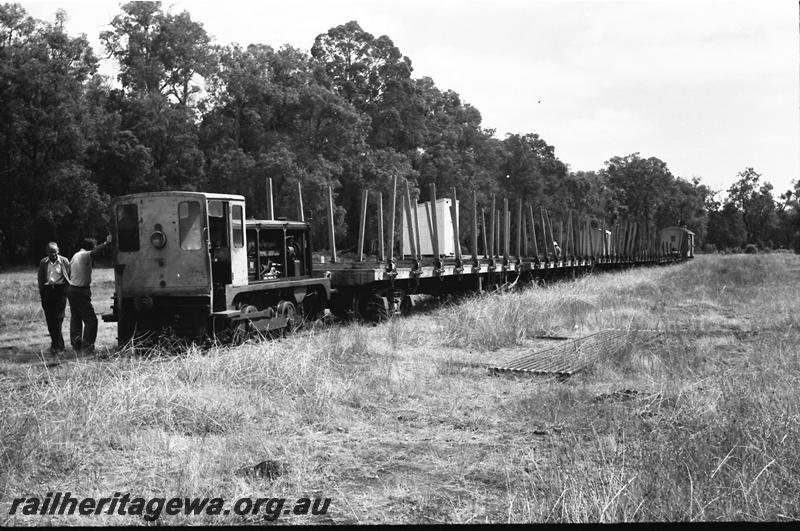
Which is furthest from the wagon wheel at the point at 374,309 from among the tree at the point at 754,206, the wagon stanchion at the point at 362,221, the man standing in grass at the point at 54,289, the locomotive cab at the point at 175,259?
the tree at the point at 754,206

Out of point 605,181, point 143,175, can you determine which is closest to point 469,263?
point 143,175

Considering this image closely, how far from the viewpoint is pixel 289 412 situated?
646cm

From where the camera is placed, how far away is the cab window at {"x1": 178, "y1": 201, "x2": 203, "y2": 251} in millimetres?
10141

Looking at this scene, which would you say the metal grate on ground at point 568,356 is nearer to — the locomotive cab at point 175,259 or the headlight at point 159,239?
the locomotive cab at point 175,259

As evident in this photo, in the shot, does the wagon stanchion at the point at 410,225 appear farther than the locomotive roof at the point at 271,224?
Yes

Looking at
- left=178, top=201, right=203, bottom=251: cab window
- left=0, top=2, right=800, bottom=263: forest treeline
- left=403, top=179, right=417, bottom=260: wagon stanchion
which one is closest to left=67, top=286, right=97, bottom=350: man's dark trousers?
left=178, top=201, right=203, bottom=251: cab window

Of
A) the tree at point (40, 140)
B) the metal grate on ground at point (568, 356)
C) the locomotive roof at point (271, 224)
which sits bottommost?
the metal grate on ground at point (568, 356)

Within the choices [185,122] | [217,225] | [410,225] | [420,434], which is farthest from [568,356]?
[185,122]

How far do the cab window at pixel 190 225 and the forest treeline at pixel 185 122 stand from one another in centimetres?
2205

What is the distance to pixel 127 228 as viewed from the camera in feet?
34.5

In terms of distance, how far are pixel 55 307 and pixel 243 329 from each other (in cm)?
282

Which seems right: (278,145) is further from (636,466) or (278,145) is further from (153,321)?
(636,466)

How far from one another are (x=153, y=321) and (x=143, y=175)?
84.8ft

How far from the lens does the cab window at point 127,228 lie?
34.2 feet
